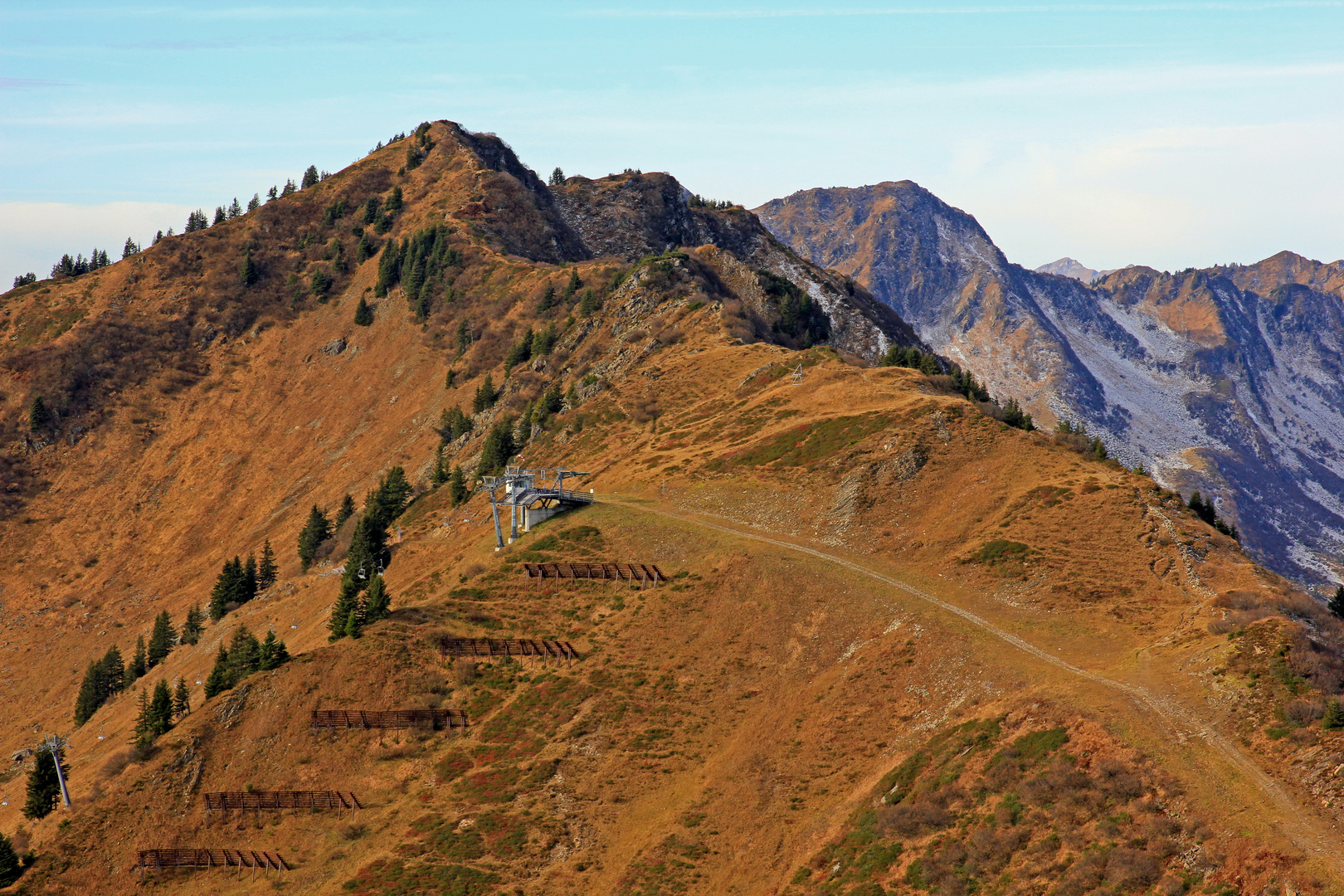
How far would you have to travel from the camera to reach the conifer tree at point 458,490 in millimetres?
122312

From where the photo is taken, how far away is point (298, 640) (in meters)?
97.6

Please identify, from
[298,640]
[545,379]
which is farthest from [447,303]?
[298,640]

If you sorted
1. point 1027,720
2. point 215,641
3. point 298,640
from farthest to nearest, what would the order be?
point 215,641 → point 298,640 → point 1027,720

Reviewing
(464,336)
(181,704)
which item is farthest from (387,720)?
(464,336)

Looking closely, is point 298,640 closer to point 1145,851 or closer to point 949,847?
point 949,847

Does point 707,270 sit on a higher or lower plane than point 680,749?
higher

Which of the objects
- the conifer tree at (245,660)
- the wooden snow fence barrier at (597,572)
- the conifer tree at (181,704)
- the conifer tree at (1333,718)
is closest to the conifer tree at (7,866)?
the conifer tree at (245,660)

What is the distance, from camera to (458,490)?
123250mm

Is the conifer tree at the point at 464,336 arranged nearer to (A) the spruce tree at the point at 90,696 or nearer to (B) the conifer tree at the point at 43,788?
(A) the spruce tree at the point at 90,696

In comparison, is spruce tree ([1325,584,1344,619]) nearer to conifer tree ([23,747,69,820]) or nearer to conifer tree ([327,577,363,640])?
conifer tree ([327,577,363,640])

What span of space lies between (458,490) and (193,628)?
1401 inches

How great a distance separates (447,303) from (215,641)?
89747mm

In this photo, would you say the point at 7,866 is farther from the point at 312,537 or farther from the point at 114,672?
the point at 312,537

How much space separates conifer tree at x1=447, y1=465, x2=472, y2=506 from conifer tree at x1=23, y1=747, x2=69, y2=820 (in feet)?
163
